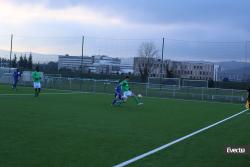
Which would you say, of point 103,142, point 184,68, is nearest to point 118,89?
point 103,142

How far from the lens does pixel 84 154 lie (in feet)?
29.0

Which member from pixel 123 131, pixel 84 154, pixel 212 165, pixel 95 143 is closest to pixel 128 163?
pixel 84 154

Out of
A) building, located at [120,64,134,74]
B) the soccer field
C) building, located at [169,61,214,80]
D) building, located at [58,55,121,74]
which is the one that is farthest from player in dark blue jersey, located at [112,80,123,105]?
building, located at [169,61,214,80]

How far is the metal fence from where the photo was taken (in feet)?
140

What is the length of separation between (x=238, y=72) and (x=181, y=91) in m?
25.4

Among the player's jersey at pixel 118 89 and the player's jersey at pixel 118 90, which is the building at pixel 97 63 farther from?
the player's jersey at pixel 118 89

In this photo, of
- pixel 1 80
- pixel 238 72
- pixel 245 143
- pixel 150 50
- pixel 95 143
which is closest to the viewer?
pixel 95 143

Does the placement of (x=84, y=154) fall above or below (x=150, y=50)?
below

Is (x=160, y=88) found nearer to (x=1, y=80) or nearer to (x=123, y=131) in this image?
(x=1, y=80)

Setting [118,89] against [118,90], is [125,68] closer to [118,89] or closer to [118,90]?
[118,90]

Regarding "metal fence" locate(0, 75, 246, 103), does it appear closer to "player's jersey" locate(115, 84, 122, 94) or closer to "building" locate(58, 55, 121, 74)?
"player's jersey" locate(115, 84, 122, 94)

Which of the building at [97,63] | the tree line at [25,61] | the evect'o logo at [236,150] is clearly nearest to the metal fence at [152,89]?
the tree line at [25,61]

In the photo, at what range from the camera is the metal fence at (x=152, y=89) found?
140 feet

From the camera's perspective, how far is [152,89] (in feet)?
151
